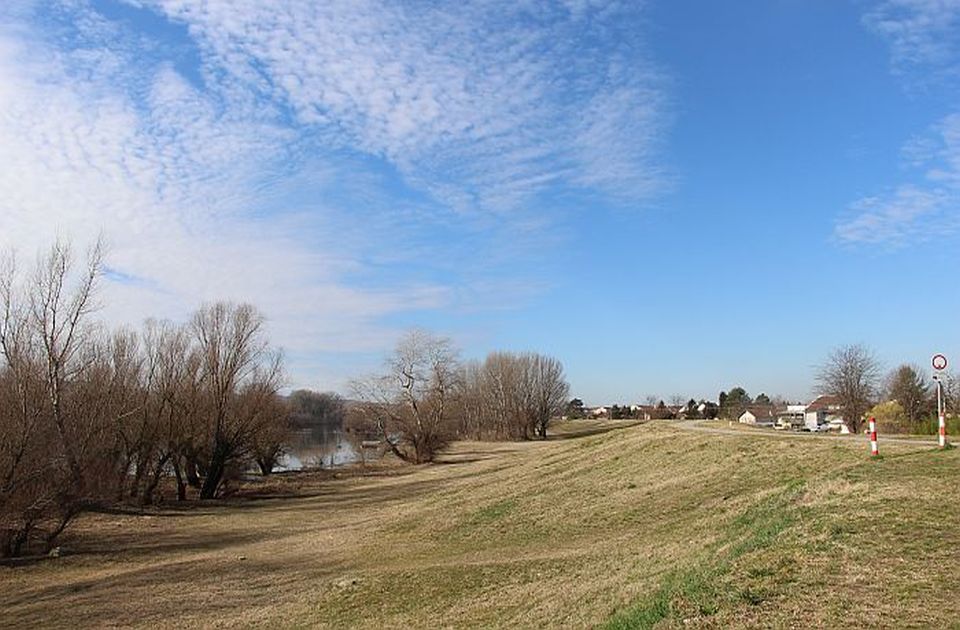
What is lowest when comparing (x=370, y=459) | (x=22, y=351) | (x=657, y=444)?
(x=370, y=459)

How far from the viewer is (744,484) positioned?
15430mm

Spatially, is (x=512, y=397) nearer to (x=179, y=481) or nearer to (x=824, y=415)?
(x=824, y=415)

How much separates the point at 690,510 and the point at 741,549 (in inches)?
A: 233

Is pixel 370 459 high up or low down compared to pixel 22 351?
down

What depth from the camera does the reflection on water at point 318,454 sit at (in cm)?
5708

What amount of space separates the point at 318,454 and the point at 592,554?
194 feet

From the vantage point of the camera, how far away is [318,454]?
68875mm

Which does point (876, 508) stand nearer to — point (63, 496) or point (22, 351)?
point (63, 496)

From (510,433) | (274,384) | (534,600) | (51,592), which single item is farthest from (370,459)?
(534,600)

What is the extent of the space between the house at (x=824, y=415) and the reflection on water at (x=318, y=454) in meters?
35.0

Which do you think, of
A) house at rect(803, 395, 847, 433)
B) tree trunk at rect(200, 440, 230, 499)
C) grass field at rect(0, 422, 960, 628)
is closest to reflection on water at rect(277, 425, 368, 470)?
tree trunk at rect(200, 440, 230, 499)

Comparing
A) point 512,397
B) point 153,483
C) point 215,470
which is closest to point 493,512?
point 153,483

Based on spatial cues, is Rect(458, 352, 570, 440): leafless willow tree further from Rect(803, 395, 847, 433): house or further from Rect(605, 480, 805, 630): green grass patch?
Rect(605, 480, 805, 630): green grass patch

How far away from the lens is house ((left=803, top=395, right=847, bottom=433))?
4910 centimetres
